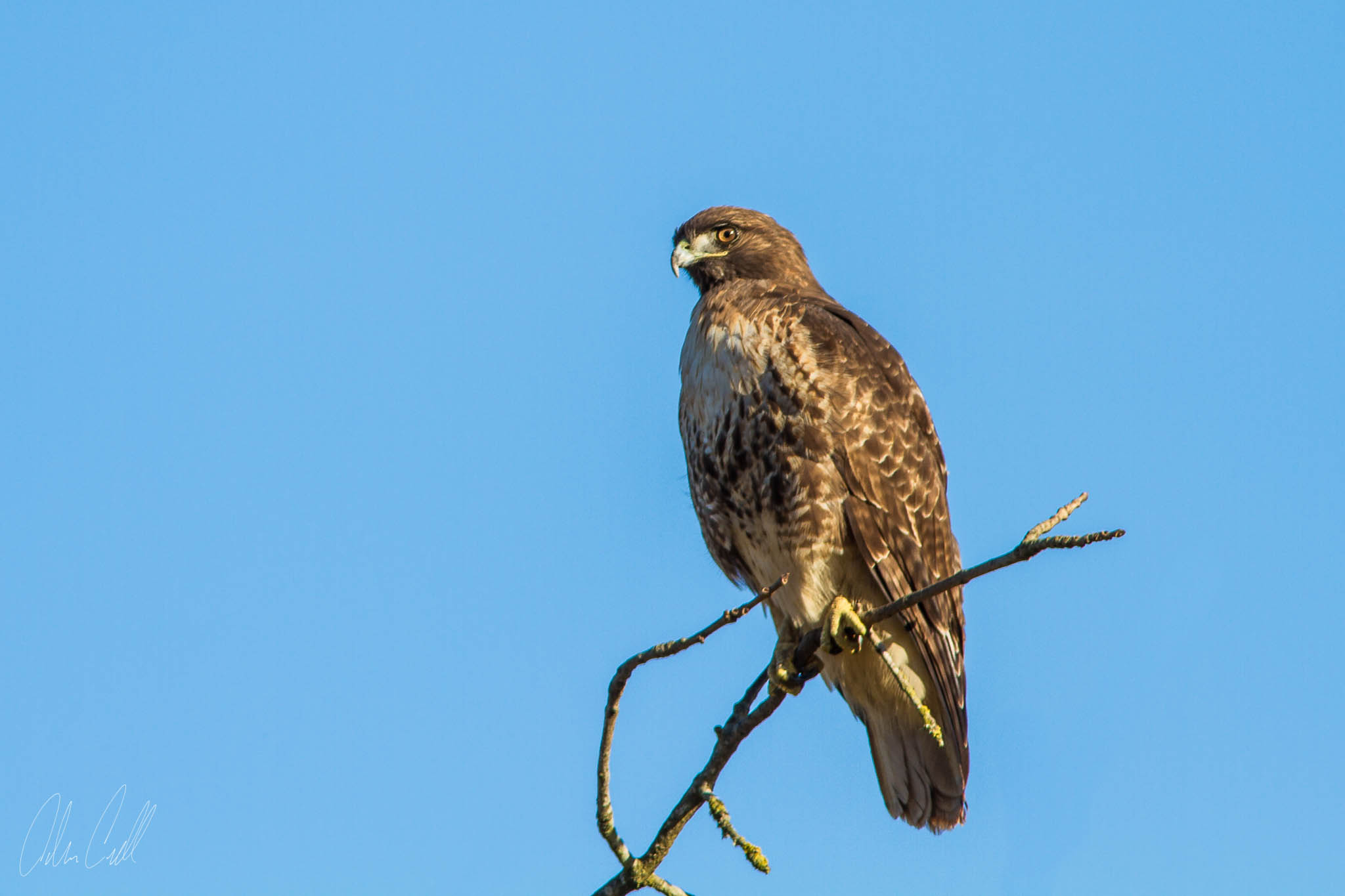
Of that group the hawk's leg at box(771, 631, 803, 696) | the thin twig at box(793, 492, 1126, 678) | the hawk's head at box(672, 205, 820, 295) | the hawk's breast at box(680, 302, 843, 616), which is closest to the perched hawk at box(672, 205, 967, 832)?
the hawk's breast at box(680, 302, 843, 616)

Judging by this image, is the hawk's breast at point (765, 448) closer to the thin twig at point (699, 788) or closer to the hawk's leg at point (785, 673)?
the hawk's leg at point (785, 673)

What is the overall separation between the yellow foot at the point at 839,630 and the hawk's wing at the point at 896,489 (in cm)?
24

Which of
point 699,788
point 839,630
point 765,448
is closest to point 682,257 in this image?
point 765,448

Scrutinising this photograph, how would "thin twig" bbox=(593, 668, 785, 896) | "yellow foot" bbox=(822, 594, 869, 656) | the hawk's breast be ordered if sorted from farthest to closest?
the hawk's breast, "yellow foot" bbox=(822, 594, 869, 656), "thin twig" bbox=(593, 668, 785, 896)

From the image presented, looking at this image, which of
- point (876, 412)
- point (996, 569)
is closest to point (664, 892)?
point (996, 569)

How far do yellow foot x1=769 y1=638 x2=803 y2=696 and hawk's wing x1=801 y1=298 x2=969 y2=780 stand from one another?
0.64 metres

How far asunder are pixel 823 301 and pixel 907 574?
136 centimetres

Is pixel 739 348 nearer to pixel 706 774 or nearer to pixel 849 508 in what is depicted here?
pixel 849 508

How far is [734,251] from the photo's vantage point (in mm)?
7035

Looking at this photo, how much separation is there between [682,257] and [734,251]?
0.26 metres

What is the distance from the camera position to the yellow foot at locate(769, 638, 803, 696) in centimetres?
516

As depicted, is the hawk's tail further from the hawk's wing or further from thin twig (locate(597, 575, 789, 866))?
thin twig (locate(597, 575, 789, 866))

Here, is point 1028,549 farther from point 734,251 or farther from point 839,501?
point 734,251

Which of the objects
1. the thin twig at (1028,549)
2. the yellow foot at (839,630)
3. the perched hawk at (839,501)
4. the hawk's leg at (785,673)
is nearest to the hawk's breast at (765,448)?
the perched hawk at (839,501)
